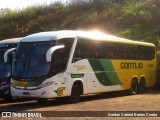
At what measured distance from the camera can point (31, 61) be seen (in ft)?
51.5

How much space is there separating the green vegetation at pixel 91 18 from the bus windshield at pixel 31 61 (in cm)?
1648

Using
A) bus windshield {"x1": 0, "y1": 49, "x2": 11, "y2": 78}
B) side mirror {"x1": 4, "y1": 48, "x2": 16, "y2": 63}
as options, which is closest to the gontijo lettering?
bus windshield {"x1": 0, "y1": 49, "x2": 11, "y2": 78}

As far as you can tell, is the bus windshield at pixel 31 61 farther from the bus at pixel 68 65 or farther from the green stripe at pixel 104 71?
the green stripe at pixel 104 71

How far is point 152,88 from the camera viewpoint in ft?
85.7

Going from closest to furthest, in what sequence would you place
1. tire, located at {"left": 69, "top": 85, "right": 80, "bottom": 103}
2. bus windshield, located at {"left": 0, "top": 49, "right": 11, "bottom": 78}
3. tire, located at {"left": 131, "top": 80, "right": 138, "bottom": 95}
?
tire, located at {"left": 69, "top": 85, "right": 80, "bottom": 103} → bus windshield, located at {"left": 0, "top": 49, "right": 11, "bottom": 78} → tire, located at {"left": 131, "top": 80, "right": 138, "bottom": 95}

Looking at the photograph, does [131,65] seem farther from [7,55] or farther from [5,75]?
[7,55]

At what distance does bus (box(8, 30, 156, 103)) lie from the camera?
15.4 meters

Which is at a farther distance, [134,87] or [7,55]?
[134,87]

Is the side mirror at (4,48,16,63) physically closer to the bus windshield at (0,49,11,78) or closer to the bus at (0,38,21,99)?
the bus at (0,38,21,99)

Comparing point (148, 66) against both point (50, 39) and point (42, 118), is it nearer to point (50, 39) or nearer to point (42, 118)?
point (50, 39)

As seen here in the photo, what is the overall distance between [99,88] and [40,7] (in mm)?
30926

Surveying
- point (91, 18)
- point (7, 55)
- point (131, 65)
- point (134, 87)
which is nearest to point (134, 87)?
point (134, 87)

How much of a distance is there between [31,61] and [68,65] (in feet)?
5.34

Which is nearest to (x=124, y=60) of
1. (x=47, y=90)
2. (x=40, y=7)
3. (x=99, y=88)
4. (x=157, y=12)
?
(x=99, y=88)
